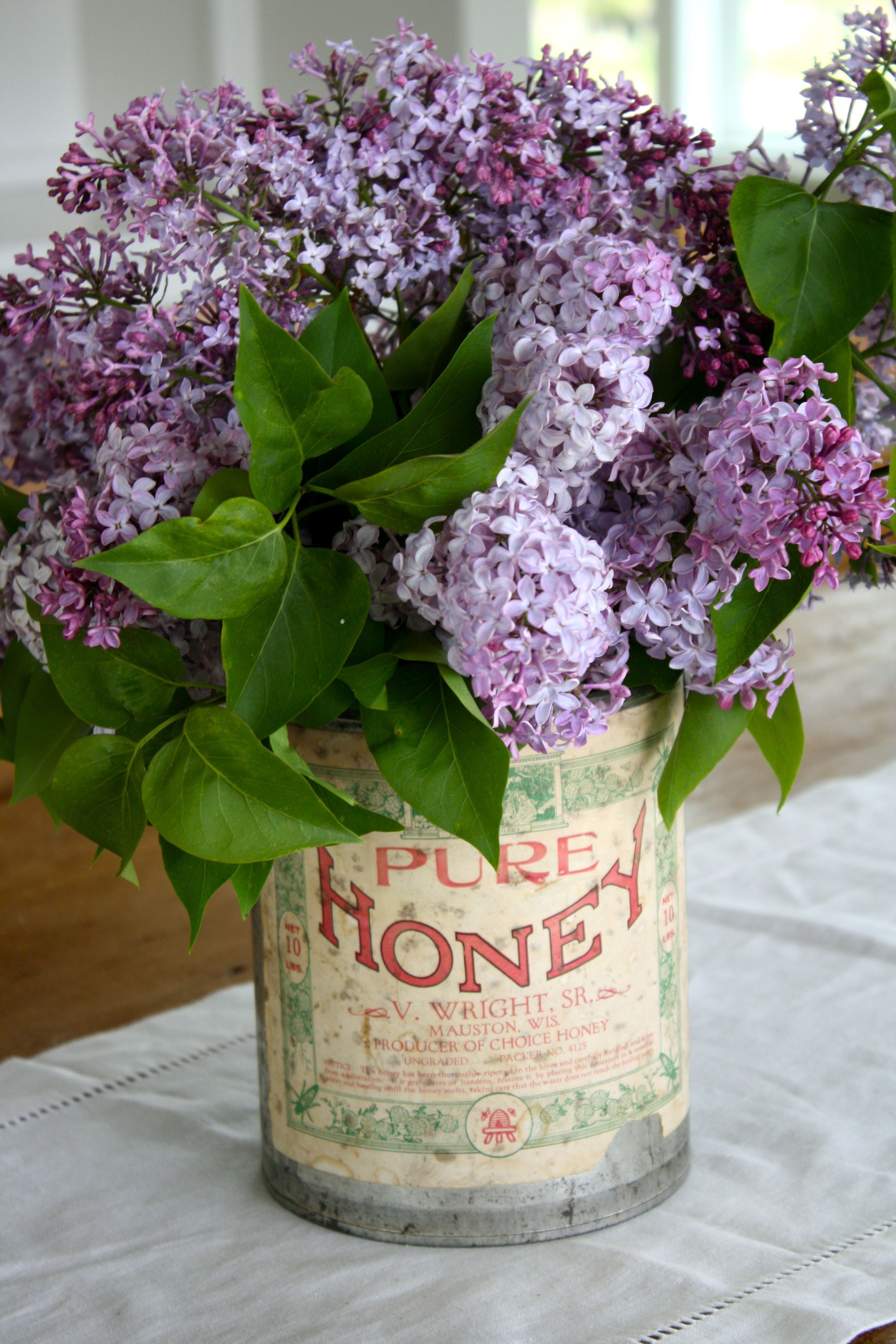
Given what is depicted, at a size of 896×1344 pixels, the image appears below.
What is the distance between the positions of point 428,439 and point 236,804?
115mm

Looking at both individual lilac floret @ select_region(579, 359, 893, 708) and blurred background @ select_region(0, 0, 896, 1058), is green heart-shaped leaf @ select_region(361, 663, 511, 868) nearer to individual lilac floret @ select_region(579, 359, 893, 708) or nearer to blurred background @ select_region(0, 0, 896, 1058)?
individual lilac floret @ select_region(579, 359, 893, 708)

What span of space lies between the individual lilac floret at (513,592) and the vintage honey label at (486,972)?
9cm

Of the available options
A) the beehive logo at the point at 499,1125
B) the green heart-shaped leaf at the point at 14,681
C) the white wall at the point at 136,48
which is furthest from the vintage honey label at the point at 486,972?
the white wall at the point at 136,48

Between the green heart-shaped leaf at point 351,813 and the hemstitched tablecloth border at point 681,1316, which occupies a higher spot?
the green heart-shaped leaf at point 351,813

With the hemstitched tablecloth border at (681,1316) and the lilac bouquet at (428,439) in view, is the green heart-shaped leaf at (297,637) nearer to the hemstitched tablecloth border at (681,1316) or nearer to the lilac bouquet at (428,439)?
the lilac bouquet at (428,439)

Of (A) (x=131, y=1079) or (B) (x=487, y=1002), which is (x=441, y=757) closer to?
(B) (x=487, y=1002)

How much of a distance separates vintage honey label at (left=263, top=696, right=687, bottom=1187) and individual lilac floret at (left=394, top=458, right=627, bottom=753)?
91 mm

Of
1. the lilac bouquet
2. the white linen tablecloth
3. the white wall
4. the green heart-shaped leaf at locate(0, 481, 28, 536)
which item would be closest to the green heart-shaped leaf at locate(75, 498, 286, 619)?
the lilac bouquet

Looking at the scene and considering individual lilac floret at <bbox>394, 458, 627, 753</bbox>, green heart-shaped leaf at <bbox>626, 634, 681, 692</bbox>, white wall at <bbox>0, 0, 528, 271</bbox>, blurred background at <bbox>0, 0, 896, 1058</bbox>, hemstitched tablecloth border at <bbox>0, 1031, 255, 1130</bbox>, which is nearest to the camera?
individual lilac floret at <bbox>394, 458, 627, 753</bbox>

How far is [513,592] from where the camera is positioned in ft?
1.06

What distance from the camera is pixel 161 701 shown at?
0.41 metres

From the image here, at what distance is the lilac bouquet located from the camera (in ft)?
1.14

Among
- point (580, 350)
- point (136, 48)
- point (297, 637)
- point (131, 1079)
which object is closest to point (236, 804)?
point (297, 637)

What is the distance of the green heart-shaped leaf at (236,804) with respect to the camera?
1.19 ft
